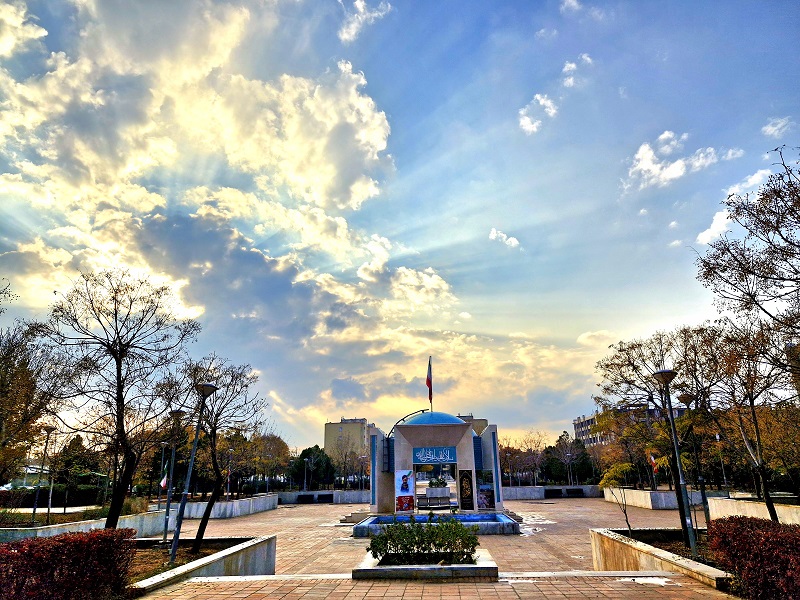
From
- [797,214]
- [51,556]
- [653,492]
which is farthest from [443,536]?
[653,492]

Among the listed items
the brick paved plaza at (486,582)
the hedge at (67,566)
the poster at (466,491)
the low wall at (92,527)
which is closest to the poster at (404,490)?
the poster at (466,491)

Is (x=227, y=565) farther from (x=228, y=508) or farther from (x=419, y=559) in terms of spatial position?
(x=228, y=508)

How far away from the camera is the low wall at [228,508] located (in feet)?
91.9

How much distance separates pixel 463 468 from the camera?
24094mm

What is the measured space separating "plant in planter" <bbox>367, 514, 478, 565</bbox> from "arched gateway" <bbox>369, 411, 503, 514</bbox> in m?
14.7

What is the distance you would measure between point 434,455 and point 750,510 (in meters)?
12.6

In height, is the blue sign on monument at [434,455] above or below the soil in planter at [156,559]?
above

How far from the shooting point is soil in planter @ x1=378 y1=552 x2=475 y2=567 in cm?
896

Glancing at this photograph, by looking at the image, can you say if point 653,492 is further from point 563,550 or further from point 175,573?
point 175,573

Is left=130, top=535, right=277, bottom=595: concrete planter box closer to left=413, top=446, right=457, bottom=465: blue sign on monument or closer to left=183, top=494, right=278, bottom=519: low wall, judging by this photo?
left=413, top=446, right=457, bottom=465: blue sign on monument

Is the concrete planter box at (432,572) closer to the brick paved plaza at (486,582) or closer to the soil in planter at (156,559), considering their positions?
the brick paved plaza at (486,582)

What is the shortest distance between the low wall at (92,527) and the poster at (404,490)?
988cm

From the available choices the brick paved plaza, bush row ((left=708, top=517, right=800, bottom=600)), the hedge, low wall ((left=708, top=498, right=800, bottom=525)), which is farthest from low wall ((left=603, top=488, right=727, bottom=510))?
the hedge

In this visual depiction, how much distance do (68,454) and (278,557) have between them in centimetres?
924
